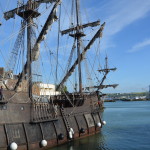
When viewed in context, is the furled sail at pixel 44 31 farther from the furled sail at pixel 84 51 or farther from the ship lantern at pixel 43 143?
the furled sail at pixel 84 51

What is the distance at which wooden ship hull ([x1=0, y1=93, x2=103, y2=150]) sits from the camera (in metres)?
16.5

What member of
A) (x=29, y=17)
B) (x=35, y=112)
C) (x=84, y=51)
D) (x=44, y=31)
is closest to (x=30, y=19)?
(x=29, y=17)

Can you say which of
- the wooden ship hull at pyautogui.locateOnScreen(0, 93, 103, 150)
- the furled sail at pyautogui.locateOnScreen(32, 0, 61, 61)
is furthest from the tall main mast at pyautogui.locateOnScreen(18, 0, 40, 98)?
the wooden ship hull at pyautogui.locateOnScreen(0, 93, 103, 150)

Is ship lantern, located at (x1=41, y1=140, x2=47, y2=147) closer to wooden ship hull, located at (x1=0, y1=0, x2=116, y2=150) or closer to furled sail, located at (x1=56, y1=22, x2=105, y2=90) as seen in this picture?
wooden ship hull, located at (x1=0, y1=0, x2=116, y2=150)

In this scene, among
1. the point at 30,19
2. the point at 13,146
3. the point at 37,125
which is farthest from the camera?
the point at 30,19

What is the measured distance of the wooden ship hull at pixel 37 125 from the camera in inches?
650

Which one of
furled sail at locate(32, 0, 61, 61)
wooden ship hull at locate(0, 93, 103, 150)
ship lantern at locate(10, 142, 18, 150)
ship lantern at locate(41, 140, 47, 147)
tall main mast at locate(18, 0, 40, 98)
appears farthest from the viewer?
furled sail at locate(32, 0, 61, 61)

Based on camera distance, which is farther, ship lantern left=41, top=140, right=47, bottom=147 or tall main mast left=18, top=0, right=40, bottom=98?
tall main mast left=18, top=0, right=40, bottom=98

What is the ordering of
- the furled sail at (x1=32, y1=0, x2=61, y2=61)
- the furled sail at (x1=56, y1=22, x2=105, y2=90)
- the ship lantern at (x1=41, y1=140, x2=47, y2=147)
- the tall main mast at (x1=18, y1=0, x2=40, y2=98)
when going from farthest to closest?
the furled sail at (x1=56, y1=22, x2=105, y2=90) < the furled sail at (x1=32, y1=0, x2=61, y2=61) < the tall main mast at (x1=18, y1=0, x2=40, y2=98) < the ship lantern at (x1=41, y1=140, x2=47, y2=147)

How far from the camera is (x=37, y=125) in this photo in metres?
19.0

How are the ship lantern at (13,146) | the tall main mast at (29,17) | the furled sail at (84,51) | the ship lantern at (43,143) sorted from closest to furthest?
the ship lantern at (13,146) < the ship lantern at (43,143) < the tall main mast at (29,17) < the furled sail at (84,51)

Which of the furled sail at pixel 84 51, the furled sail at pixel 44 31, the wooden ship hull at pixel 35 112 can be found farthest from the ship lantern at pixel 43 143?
the furled sail at pixel 84 51

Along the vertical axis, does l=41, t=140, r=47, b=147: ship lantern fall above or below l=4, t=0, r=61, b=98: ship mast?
below

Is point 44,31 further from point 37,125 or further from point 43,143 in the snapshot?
point 43,143
